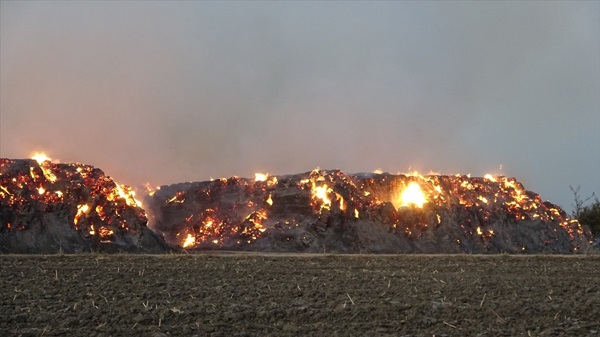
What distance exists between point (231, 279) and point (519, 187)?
41.9 ft

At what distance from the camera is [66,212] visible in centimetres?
1448

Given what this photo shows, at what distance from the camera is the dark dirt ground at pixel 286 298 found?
23.3 feet

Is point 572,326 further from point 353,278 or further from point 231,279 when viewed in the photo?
point 231,279

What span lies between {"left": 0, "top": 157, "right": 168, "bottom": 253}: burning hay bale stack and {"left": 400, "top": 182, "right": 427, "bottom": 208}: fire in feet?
18.8

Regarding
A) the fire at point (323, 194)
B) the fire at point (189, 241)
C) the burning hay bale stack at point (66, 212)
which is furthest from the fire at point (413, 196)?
the burning hay bale stack at point (66, 212)

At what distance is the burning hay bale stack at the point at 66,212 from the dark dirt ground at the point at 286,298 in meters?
3.22

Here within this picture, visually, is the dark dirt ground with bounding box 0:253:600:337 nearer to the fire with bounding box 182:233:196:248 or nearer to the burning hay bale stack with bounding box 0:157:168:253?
the burning hay bale stack with bounding box 0:157:168:253

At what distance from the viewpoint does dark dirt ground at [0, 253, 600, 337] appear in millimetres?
7109

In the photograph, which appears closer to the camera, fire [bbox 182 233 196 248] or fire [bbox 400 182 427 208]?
fire [bbox 182 233 196 248]

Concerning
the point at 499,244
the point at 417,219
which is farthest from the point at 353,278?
the point at 499,244

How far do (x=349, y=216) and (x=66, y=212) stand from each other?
19.0 ft

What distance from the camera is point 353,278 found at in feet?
30.9

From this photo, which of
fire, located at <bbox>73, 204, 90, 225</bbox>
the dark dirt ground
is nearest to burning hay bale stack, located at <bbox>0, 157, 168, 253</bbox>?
fire, located at <bbox>73, 204, 90, 225</bbox>

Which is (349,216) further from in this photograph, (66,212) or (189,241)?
(66,212)
